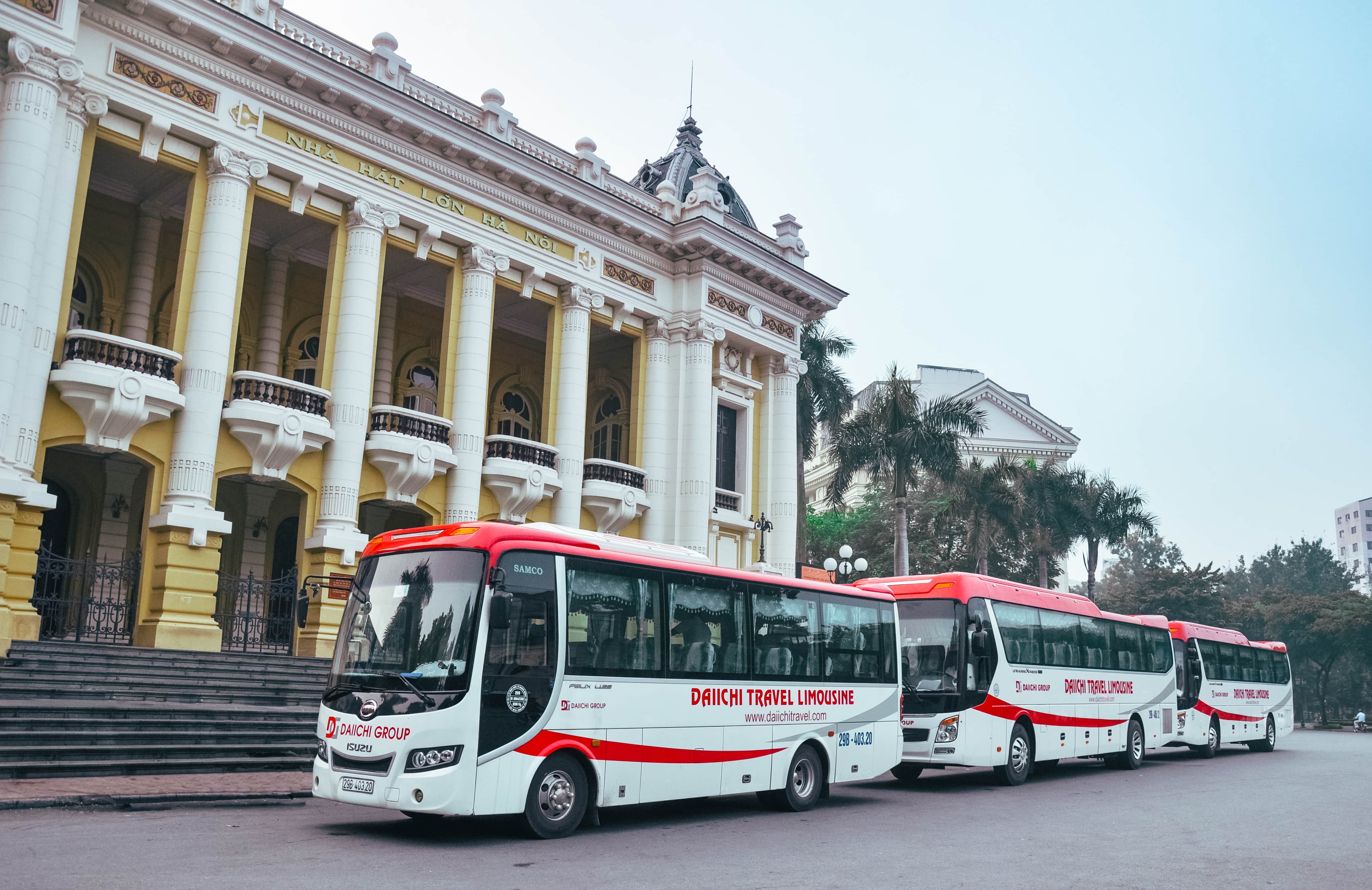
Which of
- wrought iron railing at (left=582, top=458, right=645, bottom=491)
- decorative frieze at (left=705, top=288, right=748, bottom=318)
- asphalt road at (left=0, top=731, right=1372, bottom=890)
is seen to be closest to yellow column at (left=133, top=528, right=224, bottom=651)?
asphalt road at (left=0, top=731, right=1372, bottom=890)

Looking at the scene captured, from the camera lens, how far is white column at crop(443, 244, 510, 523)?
23.6 meters

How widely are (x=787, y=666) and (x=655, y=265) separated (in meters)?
17.4

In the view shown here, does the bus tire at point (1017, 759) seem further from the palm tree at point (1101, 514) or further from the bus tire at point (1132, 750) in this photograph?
the palm tree at point (1101, 514)

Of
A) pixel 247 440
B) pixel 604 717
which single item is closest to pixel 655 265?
pixel 247 440

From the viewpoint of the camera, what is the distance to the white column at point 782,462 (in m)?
30.3

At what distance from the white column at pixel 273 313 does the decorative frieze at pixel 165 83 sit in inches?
198

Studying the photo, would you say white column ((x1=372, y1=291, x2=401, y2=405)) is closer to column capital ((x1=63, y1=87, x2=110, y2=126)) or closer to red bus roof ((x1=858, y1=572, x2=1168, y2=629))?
column capital ((x1=63, y1=87, x2=110, y2=126))

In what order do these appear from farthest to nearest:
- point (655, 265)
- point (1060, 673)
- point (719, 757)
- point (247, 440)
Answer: point (655, 265) → point (247, 440) → point (1060, 673) → point (719, 757)

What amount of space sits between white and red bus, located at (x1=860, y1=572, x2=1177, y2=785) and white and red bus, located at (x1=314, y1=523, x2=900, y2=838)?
3.73m

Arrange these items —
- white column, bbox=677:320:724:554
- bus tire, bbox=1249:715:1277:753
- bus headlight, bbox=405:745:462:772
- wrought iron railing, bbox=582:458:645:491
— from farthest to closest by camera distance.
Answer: bus tire, bbox=1249:715:1277:753, white column, bbox=677:320:724:554, wrought iron railing, bbox=582:458:645:491, bus headlight, bbox=405:745:462:772

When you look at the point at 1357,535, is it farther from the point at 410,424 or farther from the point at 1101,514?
the point at 410,424

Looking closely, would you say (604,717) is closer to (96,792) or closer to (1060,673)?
(96,792)

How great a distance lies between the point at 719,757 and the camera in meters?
11.9

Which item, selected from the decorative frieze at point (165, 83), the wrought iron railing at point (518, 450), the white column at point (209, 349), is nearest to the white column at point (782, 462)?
the wrought iron railing at point (518, 450)
